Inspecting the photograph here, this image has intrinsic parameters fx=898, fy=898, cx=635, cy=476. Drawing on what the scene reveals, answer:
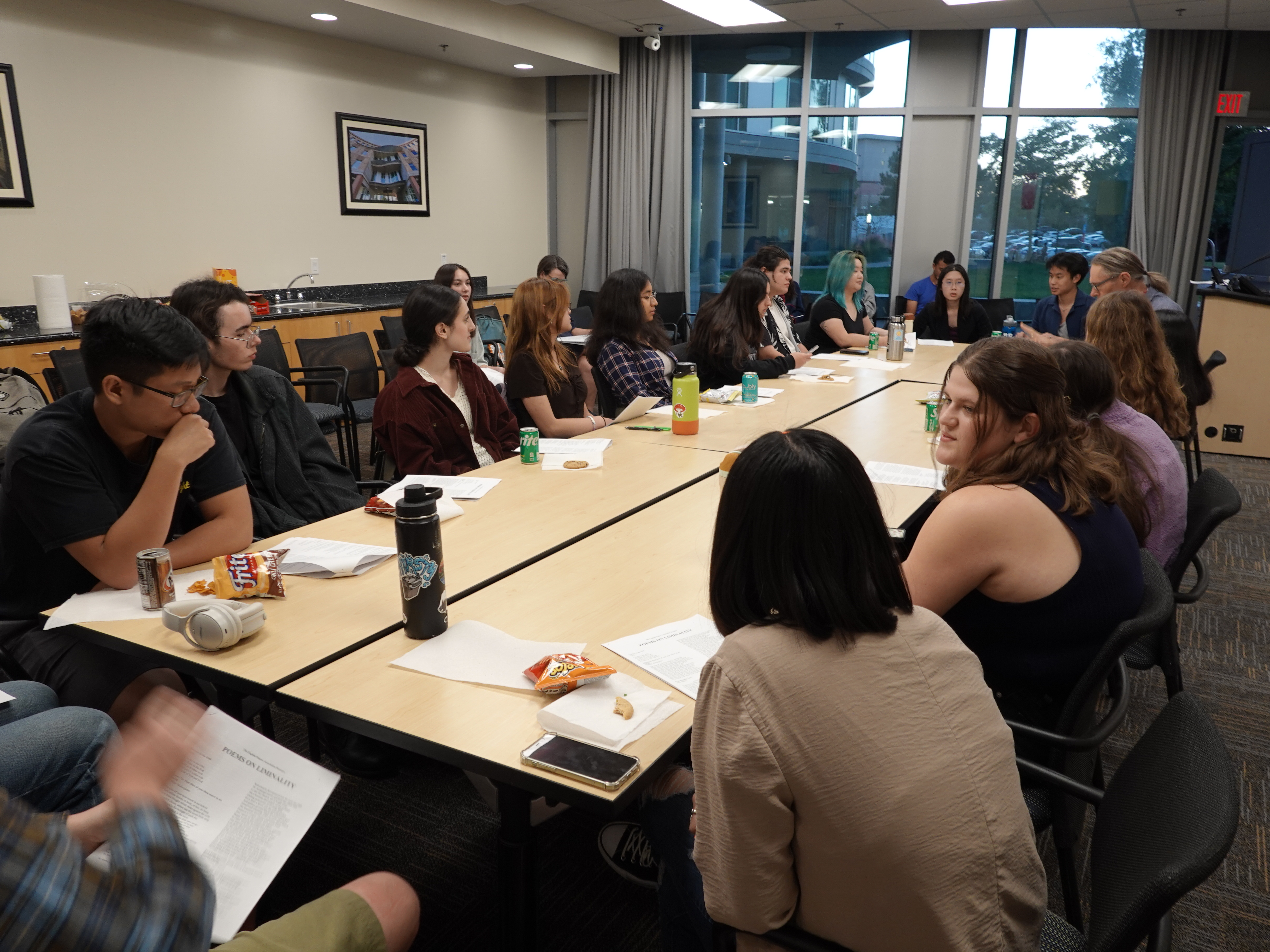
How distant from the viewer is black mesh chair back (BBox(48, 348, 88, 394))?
3703mm

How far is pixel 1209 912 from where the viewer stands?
196 cm

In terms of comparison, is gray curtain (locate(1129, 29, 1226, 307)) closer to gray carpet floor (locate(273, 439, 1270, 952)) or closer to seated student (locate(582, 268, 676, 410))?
seated student (locate(582, 268, 676, 410))

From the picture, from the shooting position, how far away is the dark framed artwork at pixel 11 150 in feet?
15.4

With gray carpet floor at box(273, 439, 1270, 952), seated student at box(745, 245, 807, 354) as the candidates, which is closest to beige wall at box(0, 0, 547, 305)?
seated student at box(745, 245, 807, 354)

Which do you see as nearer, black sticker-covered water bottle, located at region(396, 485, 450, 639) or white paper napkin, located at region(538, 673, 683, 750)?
white paper napkin, located at region(538, 673, 683, 750)

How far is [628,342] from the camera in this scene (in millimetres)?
3939

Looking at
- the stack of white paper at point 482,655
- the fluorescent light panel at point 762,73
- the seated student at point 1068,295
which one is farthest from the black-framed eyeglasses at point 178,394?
the fluorescent light panel at point 762,73

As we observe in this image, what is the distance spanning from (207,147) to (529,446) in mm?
4189

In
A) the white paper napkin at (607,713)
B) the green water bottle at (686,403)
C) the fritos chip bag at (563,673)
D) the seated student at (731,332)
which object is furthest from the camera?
the seated student at (731,332)

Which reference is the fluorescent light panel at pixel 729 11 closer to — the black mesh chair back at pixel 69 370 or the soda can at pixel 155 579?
the black mesh chair back at pixel 69 370

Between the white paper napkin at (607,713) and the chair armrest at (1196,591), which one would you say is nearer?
the white paper napkin at (607,713)

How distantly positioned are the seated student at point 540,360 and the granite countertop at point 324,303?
5.32ft

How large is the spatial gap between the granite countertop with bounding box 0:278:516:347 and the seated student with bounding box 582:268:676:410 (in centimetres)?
146

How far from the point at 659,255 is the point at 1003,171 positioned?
3.07m
